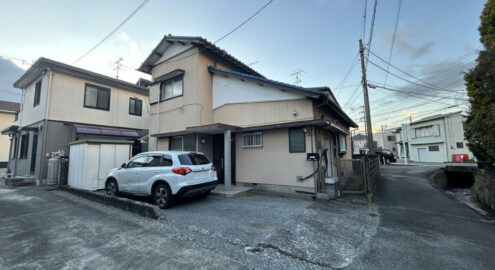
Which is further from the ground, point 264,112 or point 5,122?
point 5,122

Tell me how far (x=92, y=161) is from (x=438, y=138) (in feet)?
119

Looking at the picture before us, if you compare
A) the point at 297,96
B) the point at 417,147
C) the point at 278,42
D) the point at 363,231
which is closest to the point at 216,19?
the point at 278,42

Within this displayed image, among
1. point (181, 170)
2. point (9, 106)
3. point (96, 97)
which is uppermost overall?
point (9, 106)

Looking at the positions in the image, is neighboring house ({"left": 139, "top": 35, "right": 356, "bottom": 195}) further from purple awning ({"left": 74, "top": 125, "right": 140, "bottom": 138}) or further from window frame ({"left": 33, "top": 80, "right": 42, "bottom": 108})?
window frame ({"left": 33, "top": 80, "right": 42, "bottom": 108})

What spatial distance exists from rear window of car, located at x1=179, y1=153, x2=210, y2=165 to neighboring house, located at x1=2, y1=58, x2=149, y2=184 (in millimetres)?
9027

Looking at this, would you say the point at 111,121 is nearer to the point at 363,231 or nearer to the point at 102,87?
the point at 102,87

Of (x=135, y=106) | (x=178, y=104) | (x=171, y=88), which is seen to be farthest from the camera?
(x=135, y=106)

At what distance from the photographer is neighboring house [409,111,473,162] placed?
2452 centimetres

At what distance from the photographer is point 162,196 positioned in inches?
231

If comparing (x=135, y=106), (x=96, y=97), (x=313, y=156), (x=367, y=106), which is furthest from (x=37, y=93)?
(x=367, y=106)

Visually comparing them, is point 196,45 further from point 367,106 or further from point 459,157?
point 459,157

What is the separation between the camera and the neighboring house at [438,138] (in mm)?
24516

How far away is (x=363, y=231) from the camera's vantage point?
14.3ft

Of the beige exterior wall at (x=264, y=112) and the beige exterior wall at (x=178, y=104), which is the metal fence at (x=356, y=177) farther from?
the beige exterior wall at (x=178, y=104)
